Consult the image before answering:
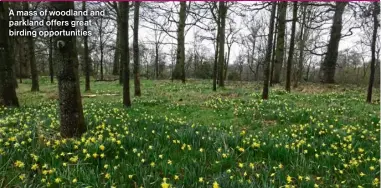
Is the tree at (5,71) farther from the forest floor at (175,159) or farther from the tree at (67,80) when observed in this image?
the tree at (67,80)

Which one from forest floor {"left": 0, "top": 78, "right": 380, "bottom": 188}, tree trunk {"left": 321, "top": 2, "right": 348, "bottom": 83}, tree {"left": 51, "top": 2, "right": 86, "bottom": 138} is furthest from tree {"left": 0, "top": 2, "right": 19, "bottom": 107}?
tree trunk {"left": 321, "top": 2, "right": 348, "bottom": 83}

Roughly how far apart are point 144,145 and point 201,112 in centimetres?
490

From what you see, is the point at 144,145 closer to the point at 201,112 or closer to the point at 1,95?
the point at 201,112

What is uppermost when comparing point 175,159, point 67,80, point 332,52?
point 332,52

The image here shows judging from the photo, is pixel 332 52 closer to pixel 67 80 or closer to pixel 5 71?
pixel 5 71

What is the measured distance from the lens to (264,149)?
486cm

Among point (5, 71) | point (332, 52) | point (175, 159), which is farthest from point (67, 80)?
point (332, 52)

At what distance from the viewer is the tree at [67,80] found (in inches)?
184

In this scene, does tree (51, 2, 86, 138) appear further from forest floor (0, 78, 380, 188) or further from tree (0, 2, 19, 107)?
tree (0, 2, 19, 107)

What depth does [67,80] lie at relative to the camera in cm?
480

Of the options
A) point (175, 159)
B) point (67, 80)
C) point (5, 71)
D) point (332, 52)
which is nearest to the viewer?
point (175, 159)

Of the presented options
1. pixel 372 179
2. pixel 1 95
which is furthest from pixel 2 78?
pixel 372 179

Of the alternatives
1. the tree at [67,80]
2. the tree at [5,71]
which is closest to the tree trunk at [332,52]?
the tree at [5,71]

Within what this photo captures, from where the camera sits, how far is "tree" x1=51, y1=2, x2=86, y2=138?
4.68 metres
